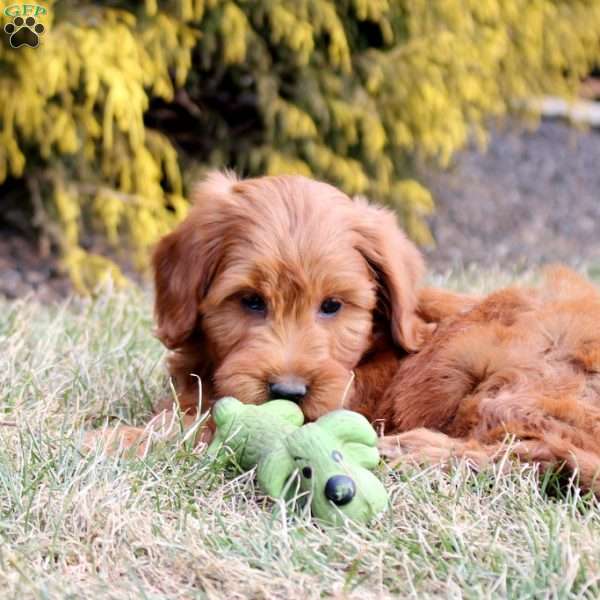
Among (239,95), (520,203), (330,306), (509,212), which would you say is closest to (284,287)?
(330,306)

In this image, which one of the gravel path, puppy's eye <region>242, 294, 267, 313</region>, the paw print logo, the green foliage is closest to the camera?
puppy's eye <region>242, 294, 267, 313</region>

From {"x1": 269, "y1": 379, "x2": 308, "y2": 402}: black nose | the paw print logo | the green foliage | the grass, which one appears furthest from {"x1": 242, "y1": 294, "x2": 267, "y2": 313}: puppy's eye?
the paw print logo

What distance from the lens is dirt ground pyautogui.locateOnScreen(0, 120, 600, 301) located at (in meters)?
7.18

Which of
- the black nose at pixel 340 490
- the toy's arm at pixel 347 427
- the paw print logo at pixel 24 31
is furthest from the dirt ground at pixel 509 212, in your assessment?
the black nose at pixel 340 490

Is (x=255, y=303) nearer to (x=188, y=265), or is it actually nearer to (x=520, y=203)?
(x=188, y=265)

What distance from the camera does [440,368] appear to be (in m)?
3.64

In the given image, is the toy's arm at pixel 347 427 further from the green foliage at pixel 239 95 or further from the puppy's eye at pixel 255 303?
the green foliage at pixel 239 95

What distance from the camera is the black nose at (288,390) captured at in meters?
3.39

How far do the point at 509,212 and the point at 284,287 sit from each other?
22.3ft

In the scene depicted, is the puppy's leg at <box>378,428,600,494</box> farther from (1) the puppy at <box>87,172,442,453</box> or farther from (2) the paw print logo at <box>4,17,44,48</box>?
(2) the paw print logo at <box>4,17,44,48</box>

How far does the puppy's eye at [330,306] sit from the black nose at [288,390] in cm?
33

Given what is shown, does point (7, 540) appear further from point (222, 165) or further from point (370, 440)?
point (222, 165)

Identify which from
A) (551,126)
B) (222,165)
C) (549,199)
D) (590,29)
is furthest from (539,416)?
(551,126)

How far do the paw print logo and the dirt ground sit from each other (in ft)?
5.11
